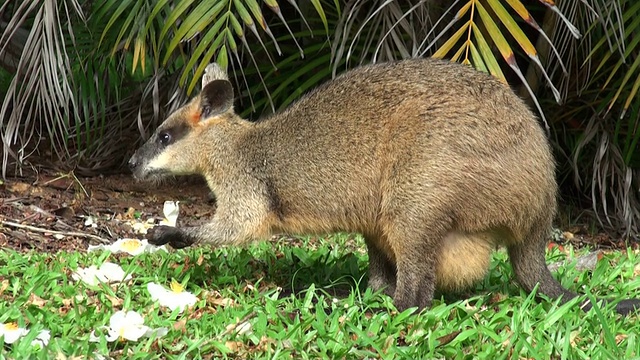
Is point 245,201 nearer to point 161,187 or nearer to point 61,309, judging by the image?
point 61,309

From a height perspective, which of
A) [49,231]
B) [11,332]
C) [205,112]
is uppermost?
[205,112]

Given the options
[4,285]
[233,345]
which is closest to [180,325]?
[233,345]

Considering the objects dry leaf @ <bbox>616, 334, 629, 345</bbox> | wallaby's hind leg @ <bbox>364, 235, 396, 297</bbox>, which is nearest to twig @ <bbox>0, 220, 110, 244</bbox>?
wallaby's hind leg @ <bbox>364, 235, 396, 297</bbox>

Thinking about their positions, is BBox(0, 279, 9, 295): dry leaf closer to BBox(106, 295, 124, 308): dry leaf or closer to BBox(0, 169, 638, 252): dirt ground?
BBox(106, 295, 124, 308): dry leaf

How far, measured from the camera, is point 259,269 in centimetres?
530

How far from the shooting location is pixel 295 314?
14.0 feet

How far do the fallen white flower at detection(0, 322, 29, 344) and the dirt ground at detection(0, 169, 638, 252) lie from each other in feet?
7.69

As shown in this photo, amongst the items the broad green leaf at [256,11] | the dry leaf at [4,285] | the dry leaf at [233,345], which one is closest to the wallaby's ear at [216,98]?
the broad green leaf at [256,11]

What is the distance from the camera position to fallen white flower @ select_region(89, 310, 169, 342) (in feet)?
12.4

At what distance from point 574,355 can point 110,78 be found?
5.33m

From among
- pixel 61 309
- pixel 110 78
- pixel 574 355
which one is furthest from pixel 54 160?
pixel 574 355

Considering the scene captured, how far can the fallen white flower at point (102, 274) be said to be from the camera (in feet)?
15.4

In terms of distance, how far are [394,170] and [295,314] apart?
0.80m

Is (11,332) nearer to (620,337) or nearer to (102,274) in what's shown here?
(102,274)
